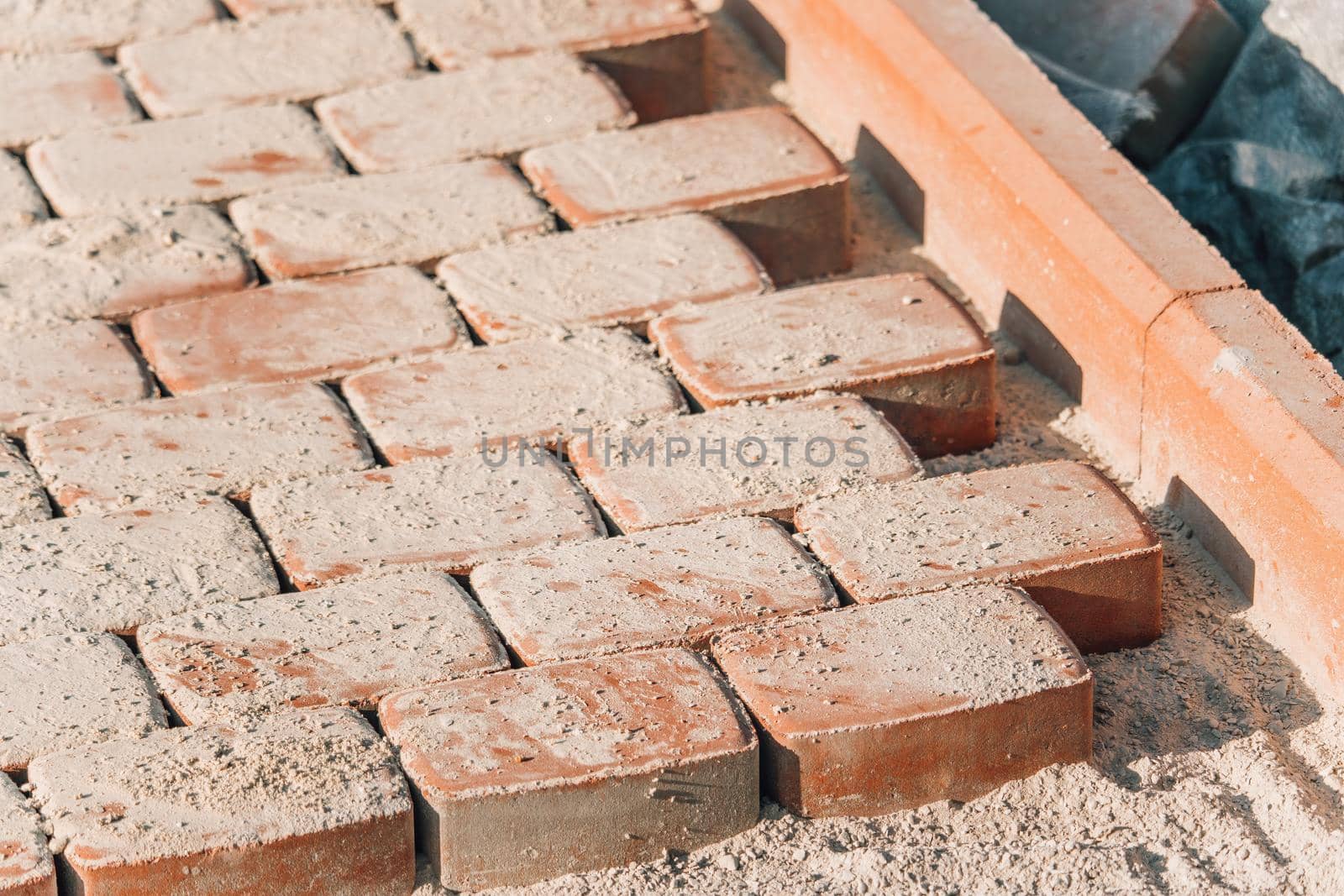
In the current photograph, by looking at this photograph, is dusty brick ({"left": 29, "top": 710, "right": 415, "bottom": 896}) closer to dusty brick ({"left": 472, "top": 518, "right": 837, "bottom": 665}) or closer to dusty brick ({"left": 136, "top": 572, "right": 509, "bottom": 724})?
dusty brick ({"left": 136, "top": 572, "right": 509, "bottom": 724})

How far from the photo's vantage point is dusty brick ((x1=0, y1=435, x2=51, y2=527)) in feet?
7.48

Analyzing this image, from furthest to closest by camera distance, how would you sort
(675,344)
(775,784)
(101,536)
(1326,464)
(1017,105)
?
(1017,105)
(675,344)
(101,536)
(1326,464)
(775,784)

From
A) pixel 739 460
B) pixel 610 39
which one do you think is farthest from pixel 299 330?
pixel 610 39

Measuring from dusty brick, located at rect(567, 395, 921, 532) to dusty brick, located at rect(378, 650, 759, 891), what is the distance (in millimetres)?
357

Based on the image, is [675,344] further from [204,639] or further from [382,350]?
[204,639]

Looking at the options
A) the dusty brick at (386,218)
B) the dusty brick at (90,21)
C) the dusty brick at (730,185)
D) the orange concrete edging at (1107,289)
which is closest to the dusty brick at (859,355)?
the orange concrete edging at (1107,289)

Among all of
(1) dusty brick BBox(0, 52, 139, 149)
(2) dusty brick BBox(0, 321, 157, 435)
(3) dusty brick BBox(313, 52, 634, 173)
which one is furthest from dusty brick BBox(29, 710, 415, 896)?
(1) dusty brick BBox(0, 52, 139, 149)

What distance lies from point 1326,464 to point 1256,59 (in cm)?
131

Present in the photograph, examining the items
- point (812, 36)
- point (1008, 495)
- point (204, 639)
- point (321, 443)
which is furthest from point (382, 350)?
point (812, 36)

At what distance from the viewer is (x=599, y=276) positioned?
2.70 m

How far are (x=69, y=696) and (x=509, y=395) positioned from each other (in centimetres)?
73

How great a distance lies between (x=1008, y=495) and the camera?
2268 mm

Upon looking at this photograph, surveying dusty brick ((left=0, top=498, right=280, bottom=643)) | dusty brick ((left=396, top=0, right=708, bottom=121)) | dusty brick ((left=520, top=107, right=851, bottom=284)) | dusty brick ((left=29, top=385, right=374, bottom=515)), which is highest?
dusty brick ((left=396, top=0, right=708, bottom=121))

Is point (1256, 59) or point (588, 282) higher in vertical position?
point (1256, 59)
